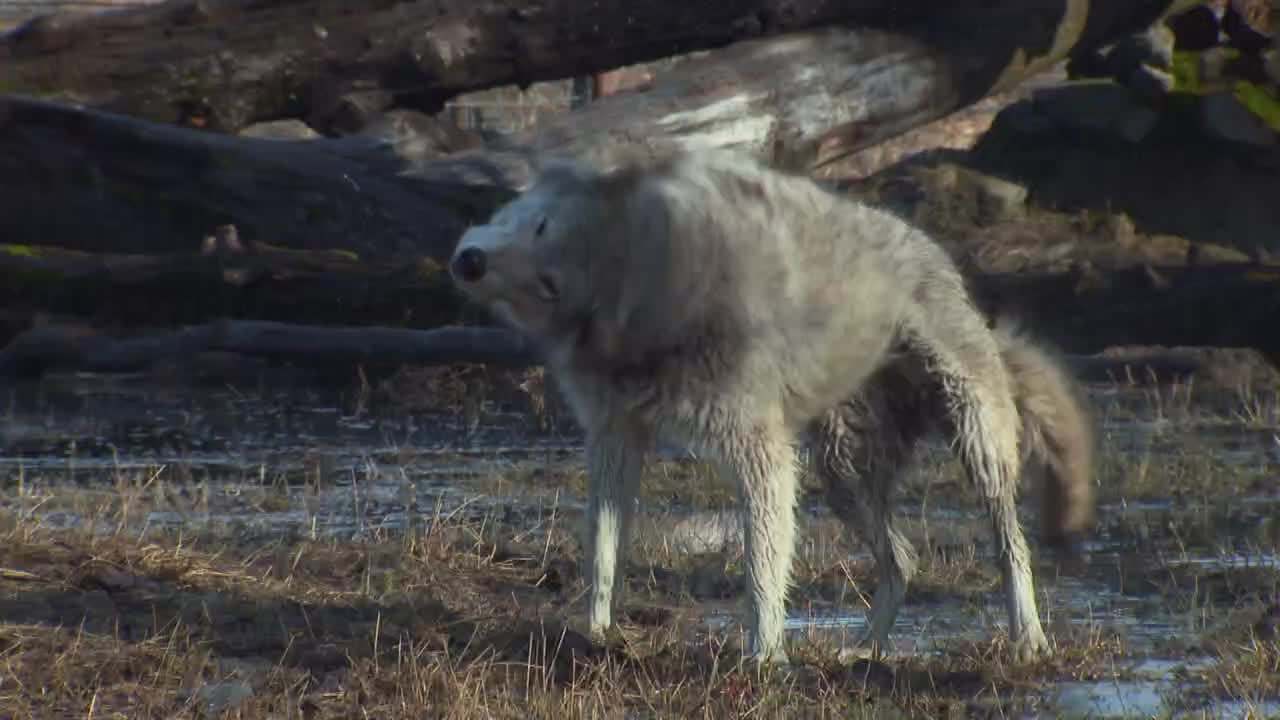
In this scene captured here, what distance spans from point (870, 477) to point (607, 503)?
44.6 inches

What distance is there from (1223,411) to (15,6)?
50.8ft

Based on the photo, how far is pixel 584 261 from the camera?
627cm

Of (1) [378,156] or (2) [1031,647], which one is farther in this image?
(1) [378,156]

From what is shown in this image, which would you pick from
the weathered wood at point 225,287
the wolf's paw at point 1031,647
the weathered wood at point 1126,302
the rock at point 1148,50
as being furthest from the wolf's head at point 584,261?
the rock at point 1148,50

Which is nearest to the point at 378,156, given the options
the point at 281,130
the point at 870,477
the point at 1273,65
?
the point at 870,477

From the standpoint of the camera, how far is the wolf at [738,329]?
6246 mm

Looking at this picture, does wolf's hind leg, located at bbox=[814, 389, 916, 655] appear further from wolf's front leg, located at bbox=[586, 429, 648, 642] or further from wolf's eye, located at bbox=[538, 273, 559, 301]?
wolf's eye, located at bbox=[538, 273, 559, 301]

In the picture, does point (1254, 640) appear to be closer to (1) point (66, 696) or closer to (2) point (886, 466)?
(2) point (886, 466)

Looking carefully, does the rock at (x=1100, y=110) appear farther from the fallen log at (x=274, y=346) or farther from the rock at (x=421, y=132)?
the fallen log at (x=274, y=346)

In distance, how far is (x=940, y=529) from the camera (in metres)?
8.95

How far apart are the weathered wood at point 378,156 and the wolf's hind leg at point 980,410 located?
17.3ft

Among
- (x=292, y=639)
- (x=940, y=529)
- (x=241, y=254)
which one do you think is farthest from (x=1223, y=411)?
(x=292, y=639)

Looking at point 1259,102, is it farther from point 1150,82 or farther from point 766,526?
point 766,526

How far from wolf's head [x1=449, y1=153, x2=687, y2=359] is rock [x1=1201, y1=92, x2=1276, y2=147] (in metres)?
12.6
